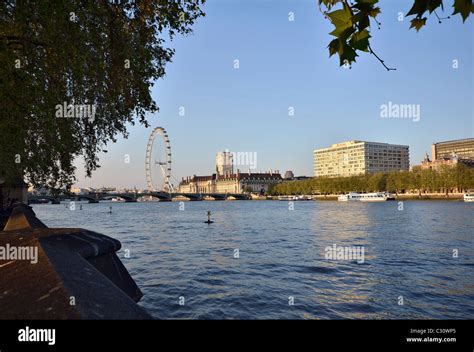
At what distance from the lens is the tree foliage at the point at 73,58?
33.1 feet

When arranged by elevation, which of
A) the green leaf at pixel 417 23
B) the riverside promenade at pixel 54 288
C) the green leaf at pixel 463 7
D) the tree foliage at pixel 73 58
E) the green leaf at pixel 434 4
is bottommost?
the riverside promenade at pixel 54 288

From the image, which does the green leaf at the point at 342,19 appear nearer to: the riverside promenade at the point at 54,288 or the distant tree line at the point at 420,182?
the riverside promenade at the point at 54,288

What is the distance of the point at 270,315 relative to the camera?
12.5 m

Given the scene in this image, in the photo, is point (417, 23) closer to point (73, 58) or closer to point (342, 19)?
point (342, 19)

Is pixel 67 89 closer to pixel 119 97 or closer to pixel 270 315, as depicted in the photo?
pixel 119 97

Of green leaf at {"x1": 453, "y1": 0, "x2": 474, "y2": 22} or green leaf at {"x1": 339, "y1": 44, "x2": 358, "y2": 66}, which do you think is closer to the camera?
green leaf at {"x1": 453, "y1": 0, "x2": 474, "y2": 22}

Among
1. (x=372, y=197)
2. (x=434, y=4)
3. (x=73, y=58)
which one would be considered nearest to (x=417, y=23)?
(x=434, y=4)

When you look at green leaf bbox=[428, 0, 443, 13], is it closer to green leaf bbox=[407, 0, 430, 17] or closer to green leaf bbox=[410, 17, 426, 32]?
green leaf bbox=[407, 0, 430, 17]

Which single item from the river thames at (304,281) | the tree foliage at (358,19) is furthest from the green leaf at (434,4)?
the river thames at (304,281)

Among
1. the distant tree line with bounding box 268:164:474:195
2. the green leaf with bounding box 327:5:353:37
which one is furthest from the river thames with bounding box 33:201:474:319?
the distant tree line with bounding box 268:164:474:195

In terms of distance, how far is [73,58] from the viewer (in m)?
10.3

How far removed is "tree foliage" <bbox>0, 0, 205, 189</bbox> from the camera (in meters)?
10.1

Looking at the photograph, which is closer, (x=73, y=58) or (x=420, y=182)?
(x=73, y=58)
